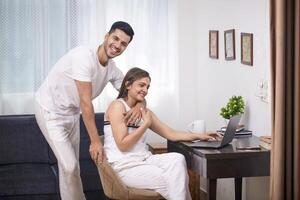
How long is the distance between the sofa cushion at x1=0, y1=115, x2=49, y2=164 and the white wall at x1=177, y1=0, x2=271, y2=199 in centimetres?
127

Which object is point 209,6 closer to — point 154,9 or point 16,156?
point 154,9

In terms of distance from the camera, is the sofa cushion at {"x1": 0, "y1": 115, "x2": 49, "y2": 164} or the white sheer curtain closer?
the sofa cushion at {"x1": 0, "y1": 115, "x2": 49, "y2": 164}

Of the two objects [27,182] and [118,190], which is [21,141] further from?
[118,190]

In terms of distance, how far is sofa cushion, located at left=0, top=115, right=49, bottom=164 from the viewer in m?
4.80

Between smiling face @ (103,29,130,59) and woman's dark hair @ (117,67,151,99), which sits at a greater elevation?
smiling face @ (103,29,130,59)

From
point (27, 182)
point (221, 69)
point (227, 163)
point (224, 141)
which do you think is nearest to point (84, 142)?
point (27, 182)

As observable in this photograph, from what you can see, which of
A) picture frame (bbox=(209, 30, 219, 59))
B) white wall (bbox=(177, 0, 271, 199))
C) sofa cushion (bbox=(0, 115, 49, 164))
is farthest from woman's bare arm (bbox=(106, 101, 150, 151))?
picture frame (bbox=(209, 30, 219, 59))

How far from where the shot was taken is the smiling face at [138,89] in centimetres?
380

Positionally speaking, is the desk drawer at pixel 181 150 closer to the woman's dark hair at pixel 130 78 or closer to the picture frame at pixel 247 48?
the woman's dark hair at pixel 130 78

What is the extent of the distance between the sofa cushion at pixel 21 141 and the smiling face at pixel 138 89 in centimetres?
131

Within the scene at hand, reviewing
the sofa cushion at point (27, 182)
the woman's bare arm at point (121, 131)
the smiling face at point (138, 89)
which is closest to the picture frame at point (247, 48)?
the smiling face at point (138, 89)

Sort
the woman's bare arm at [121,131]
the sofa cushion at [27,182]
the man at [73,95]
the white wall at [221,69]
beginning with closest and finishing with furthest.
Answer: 1. the woman's bare arm at [121,131]
2. the man at [73,95]
3. the white wall at [221,69]
4. the sofa cushion at [27,182]

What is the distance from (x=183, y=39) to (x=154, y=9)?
36 centimetres

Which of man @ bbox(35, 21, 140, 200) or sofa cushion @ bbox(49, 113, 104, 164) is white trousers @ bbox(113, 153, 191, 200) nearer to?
man @ bbox(35, 21, 140, 200)
